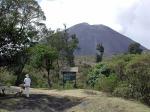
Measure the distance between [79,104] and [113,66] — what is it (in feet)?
16.1

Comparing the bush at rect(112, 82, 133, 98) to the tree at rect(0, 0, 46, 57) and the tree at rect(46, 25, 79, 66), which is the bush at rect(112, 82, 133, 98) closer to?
the tree at rect(0, 0, 46, 57)

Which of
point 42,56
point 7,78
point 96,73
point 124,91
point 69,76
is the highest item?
point 42,56

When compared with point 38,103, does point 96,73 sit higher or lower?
higher

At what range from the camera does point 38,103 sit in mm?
28594

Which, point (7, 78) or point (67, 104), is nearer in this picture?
point (67, 104)

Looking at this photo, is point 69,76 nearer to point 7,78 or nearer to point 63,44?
point 7,78

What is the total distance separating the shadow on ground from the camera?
88.5 feet

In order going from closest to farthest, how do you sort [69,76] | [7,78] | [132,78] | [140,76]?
[140,76] → [132,78] → [69,76] → [7,78]

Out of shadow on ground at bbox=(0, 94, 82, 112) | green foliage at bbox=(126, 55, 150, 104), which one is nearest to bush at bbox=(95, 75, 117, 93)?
green foliage at bbox=(126, 55, 150, 104)

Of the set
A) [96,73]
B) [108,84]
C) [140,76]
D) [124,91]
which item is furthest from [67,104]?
[96,73]

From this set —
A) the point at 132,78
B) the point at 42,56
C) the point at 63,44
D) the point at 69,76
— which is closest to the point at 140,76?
the point at 132,78

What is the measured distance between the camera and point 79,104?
92.7ft

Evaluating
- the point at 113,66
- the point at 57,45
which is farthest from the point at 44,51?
the point at 57,45

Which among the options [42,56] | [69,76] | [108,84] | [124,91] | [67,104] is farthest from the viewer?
[42,56]
